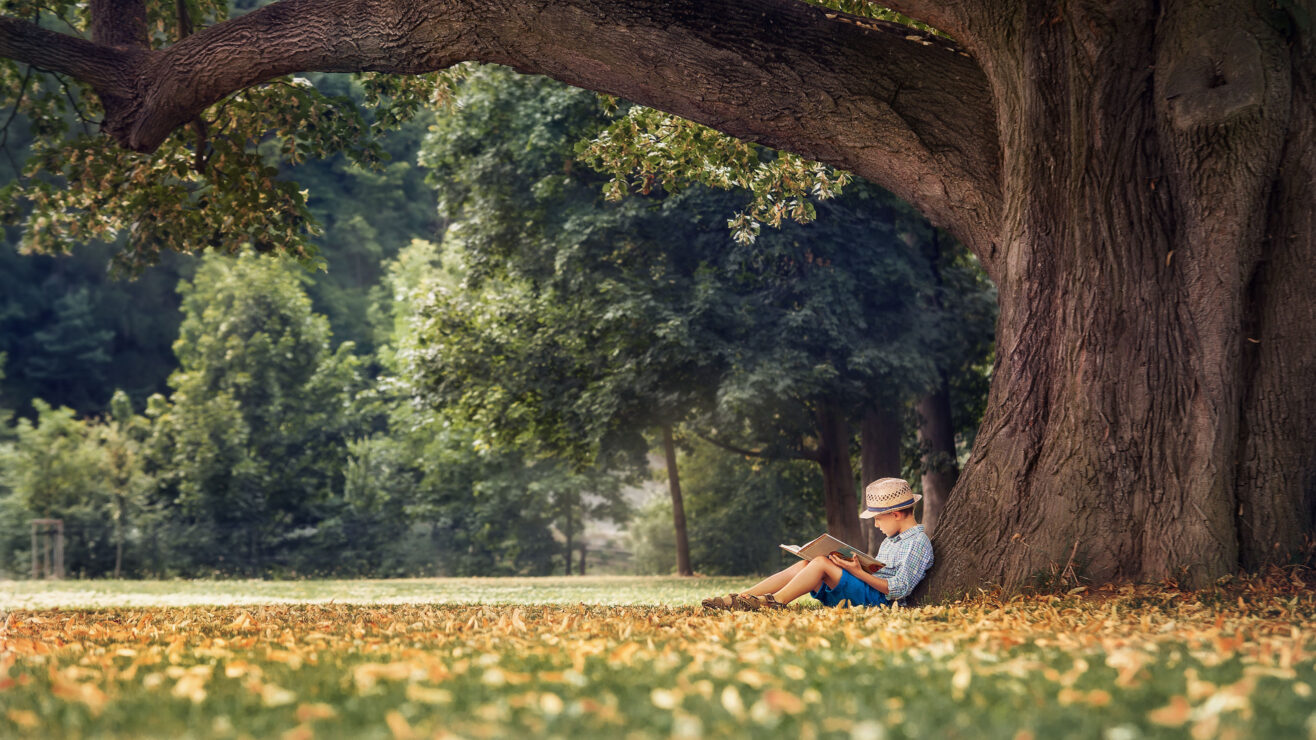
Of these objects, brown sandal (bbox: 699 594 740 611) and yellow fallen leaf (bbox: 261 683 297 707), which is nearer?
yellow fallen leaf (bbox: 261 683 297 707)

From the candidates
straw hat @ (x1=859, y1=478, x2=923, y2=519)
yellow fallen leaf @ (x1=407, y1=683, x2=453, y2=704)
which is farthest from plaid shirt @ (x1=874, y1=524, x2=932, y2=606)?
yellow fallen leaf @ (x1=407, y1=683, x2=453, y2=704)

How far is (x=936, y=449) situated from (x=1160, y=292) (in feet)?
40.5

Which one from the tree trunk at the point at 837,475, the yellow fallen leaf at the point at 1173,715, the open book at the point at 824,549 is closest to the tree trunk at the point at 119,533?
the tree trunk at the point at 837,475

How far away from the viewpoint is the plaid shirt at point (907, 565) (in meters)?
6.81

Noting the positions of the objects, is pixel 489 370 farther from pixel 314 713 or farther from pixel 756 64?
pixel 314 713

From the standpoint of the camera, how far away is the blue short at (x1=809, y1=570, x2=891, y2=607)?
680 cm

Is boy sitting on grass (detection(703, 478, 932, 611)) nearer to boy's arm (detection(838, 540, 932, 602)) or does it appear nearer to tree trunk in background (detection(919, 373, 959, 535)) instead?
boy's arm (detection(838, 540, 932, 602))

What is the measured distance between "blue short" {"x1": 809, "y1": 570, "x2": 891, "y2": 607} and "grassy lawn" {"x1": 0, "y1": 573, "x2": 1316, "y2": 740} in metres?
1.51

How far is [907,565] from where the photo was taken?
6.83m

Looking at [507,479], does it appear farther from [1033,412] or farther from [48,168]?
[1033,412]

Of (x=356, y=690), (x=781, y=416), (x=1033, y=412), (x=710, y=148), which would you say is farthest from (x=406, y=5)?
(x=781, y=416)

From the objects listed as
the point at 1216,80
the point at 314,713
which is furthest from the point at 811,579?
the point at 314,713

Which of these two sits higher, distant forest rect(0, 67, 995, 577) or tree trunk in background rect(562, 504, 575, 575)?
distant forest rect(0, 67, 995, 577)

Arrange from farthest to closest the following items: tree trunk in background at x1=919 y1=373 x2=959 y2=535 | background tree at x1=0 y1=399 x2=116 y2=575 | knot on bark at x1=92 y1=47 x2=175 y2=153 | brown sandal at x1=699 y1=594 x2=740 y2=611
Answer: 1. background tree at x1=0 y1=399 x2=116 y2=575
2. tree trunk in background at x1=919 y1=373 x2=959 y2=535
3. knot on bark at x1=92 y1=47 x2=175 y2=153
4. brown sandal at x1=699 y1=594 x2=740 y2=611
